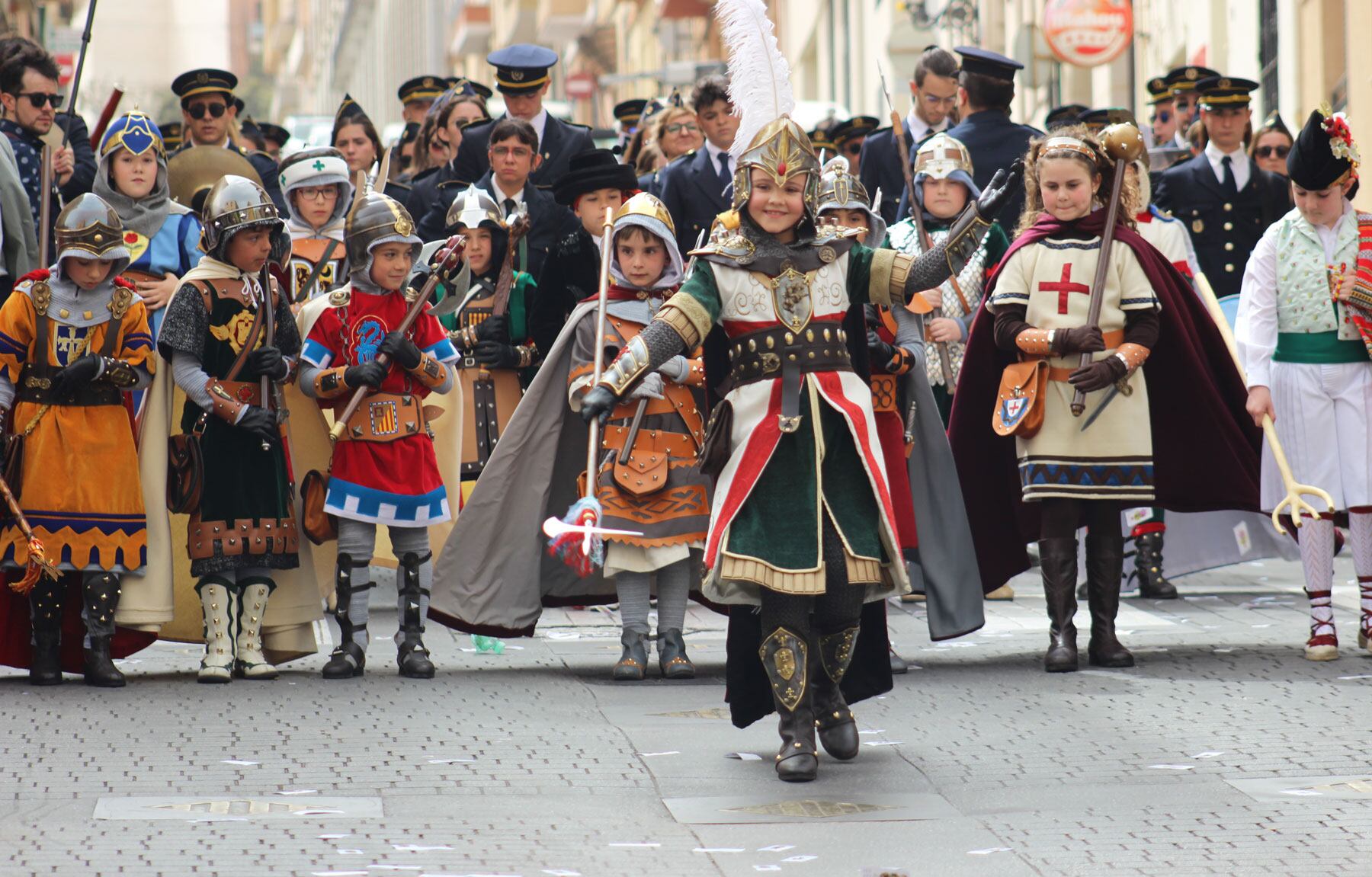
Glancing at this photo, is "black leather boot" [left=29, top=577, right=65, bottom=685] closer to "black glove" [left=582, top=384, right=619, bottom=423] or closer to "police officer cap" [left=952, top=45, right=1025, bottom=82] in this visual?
"black glove" [left=582, top=384, right=619, bottom=423]

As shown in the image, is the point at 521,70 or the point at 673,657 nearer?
the point at 673,657

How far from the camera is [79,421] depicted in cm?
834

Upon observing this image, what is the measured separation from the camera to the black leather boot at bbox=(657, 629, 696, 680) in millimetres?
8484

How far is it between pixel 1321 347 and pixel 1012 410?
1.36m

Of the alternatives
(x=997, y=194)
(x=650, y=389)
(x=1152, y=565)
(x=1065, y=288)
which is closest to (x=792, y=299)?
(x=997, y=194)

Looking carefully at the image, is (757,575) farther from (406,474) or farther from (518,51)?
(518,51)

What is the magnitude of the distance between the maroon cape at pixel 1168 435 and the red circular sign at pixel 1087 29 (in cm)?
1152

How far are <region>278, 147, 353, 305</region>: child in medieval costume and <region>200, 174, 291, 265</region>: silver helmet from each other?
169 cm

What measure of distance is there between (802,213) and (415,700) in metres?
2.35

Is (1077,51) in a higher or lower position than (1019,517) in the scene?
higher

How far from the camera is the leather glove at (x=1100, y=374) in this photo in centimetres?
818

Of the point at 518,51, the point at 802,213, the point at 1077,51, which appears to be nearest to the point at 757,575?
the point at 802,213

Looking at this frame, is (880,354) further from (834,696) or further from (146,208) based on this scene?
(146,208)

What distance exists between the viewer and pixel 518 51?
40.2 feet
